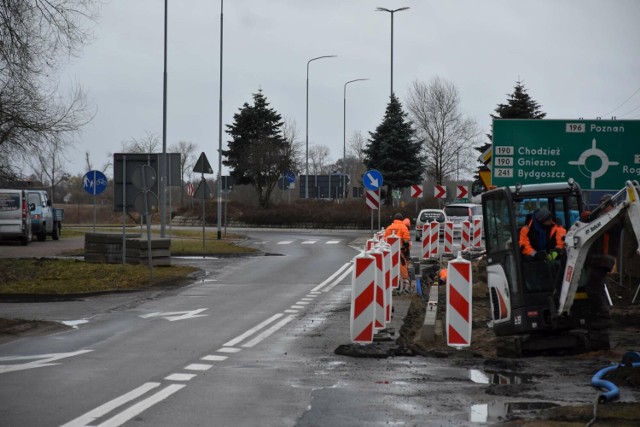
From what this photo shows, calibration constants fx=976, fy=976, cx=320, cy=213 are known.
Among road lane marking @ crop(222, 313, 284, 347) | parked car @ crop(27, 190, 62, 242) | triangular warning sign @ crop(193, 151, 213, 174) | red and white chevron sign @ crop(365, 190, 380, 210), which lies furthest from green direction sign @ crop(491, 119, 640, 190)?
parked car @ crop(27, 190, 62, 242)

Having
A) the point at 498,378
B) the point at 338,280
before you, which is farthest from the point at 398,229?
the point at 498,378

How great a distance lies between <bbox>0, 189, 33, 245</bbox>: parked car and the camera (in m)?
37.0

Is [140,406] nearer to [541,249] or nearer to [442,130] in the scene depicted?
[541,249]

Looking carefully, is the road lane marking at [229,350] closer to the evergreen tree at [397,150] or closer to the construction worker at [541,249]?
the construction worker at [541,249]

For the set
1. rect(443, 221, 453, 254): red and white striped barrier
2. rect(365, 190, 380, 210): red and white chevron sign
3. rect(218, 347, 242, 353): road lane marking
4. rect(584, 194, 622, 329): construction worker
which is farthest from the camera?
rect(443, 221, 453, 254): red and white striped barrier

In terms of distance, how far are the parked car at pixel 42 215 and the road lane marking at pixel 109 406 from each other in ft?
105

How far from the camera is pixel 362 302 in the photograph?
13023 mm

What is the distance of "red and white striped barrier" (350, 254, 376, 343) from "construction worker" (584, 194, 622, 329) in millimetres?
2809

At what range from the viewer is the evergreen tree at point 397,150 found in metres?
64.7

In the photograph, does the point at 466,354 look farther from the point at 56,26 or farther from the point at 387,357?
the point at 56,26

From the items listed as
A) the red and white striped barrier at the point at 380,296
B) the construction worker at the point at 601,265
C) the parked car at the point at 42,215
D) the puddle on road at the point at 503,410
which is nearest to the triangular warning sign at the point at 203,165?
the parked car at the point at 42,215

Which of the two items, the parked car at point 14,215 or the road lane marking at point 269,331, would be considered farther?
the parked car at point 14,215

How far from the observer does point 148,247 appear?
25.0 metres

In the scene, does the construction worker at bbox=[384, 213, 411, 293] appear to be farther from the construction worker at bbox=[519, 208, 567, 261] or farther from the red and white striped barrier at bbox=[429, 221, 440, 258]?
the red and white striped barrier at bbox=[429, 221, 440, 258]
